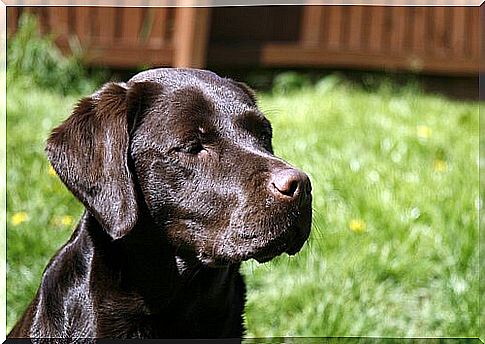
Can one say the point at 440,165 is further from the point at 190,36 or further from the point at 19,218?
the point at 19,218

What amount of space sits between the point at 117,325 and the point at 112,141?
427 millimetres

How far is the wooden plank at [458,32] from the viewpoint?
5172 millimetres

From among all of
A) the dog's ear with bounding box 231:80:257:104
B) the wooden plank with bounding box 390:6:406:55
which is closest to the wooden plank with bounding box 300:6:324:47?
the wooden plank with bounding box 390:6:406:55

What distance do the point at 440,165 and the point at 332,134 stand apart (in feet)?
1.75

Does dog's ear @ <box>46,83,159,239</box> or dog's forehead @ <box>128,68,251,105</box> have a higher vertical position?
dog's forehead @ <box>128,68,251,105</box>

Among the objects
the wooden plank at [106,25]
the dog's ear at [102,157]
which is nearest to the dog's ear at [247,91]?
the dog's ear at [102,157]

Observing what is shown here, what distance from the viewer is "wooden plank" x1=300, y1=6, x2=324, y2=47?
5055 millimetres

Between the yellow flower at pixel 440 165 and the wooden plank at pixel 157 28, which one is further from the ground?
the wooden plank at pixel 157 28

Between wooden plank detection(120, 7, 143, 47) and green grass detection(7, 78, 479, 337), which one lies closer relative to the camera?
green grass detection(7, 78, 479, 337)

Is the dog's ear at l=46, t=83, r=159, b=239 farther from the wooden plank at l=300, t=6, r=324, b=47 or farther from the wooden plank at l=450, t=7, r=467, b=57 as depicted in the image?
the wooden plank at l=450, t=7, r=467, b=57

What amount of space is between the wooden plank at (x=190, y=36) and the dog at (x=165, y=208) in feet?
6.54

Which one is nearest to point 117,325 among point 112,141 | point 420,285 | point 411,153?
point 112,141

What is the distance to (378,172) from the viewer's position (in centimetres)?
405

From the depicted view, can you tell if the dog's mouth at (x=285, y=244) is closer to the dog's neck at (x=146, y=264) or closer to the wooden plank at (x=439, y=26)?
the dog's neck at (x=146, y=264)
